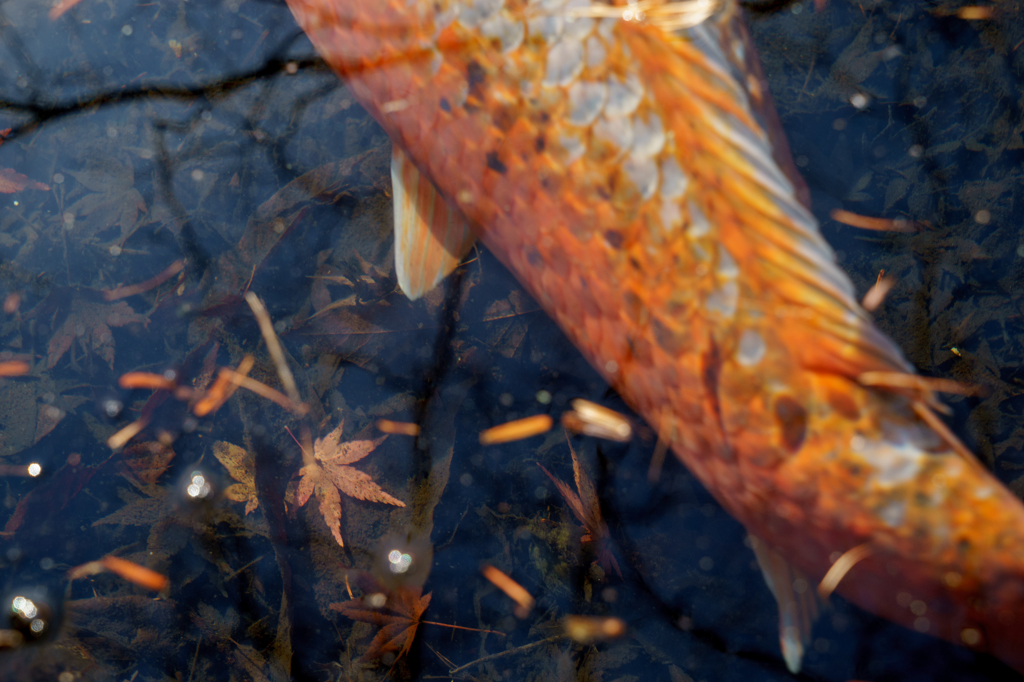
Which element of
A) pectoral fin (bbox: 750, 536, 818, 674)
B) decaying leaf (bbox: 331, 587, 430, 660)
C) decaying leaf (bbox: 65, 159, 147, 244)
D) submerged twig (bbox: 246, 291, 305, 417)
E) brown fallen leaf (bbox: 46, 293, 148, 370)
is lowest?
decaying leaf (bbox: 331, 587, 430, 660)

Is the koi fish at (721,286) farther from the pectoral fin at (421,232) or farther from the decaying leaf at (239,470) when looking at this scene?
the decaying leaf at (239,470)

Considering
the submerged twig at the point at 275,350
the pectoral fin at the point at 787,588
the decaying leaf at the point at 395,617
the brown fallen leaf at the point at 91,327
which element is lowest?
the decaying leaf at the point at 395,617

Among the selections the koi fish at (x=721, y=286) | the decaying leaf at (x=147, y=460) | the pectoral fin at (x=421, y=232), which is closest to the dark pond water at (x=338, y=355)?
the decaying leaf at (x=147, y=460)

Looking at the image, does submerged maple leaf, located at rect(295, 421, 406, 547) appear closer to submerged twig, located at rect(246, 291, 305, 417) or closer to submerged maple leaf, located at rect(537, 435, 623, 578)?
submerged twig, located at rect(246, 291, 305, 417)

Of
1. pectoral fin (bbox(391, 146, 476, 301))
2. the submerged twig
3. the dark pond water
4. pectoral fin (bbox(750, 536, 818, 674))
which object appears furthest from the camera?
the submerged twig

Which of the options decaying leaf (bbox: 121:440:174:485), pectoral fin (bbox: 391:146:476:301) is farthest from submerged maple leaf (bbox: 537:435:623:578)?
decaying leaf (bbox: 121:440:174:485)
